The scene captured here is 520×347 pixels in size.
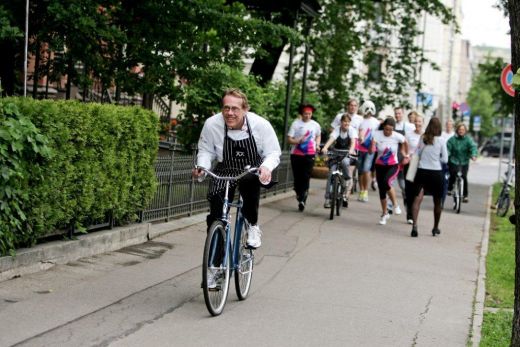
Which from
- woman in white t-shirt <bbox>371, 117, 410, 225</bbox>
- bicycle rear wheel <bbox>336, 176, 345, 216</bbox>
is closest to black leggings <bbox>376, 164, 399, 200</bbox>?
woman in white t-shirt <bbox>371, 117, 410, 225</bbox>

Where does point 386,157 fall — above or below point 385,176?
above

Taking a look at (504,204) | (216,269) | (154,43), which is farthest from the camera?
(504,204)

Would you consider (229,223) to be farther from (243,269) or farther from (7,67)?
(7,67)

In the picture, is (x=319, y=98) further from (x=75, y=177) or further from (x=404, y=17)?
(x=75, y=177)

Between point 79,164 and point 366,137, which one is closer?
point 79,164

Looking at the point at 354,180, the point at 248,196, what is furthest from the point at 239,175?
the point at 354,180

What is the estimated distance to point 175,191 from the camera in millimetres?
13617

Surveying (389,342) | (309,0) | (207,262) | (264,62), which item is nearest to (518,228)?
(389,342)

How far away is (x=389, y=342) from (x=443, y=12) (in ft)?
66.0

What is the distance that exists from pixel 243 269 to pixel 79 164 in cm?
226

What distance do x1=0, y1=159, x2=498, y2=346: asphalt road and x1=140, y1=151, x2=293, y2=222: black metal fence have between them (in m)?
0.38

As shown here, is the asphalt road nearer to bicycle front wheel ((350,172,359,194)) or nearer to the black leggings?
the black leggings

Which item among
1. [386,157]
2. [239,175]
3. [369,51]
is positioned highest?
[369,51]

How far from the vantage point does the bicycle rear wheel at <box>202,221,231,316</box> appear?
7.61 m
